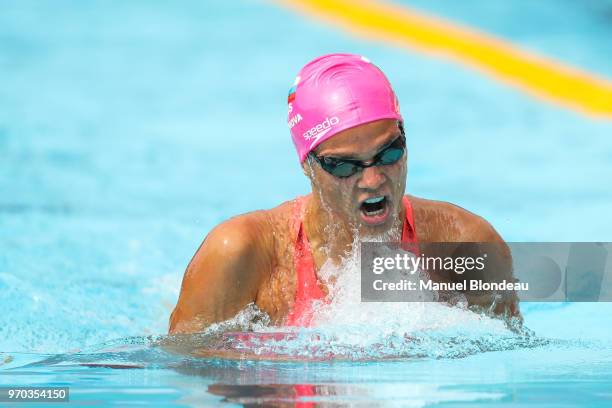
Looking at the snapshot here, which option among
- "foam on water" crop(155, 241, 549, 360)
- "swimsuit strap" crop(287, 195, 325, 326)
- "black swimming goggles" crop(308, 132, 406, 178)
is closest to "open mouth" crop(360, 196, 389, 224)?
"black swimming goggles" crop(308, 132, 406, 178)

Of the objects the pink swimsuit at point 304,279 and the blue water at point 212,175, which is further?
the pink swimsuit at point 304,279

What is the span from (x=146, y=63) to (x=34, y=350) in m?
5.68

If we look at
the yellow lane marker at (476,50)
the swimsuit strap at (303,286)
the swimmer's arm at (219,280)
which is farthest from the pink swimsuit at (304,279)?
the yellow lane marker at (476,50)

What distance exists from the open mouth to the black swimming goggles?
4.4 inches

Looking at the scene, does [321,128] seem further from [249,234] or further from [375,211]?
[249,234]

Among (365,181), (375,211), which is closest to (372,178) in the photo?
(365,181)

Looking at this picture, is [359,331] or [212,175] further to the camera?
[212,175]

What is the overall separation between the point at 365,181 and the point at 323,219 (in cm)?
33

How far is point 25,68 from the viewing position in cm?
973

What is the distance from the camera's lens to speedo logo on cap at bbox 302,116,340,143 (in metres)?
3.34

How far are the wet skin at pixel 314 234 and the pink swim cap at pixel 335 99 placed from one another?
1.6 inches

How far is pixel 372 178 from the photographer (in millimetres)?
3209

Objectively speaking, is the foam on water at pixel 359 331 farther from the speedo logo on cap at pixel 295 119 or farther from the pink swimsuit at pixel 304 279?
the speedo logo on cap at pixel 295 119

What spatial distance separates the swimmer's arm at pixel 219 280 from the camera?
3344 mm
